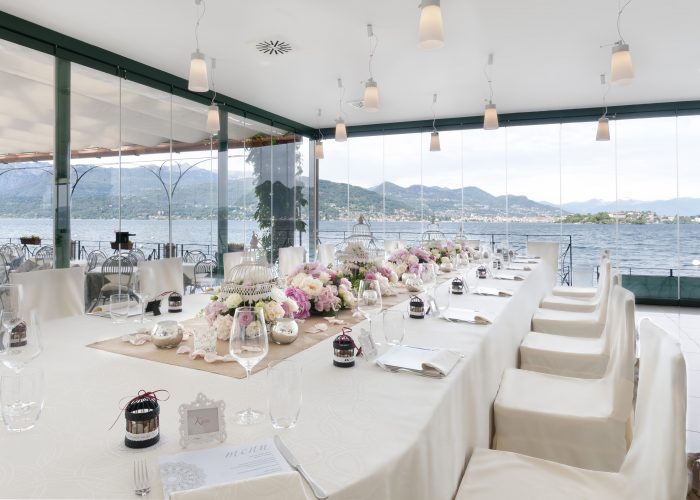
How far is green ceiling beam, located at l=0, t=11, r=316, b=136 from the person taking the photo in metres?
4.12

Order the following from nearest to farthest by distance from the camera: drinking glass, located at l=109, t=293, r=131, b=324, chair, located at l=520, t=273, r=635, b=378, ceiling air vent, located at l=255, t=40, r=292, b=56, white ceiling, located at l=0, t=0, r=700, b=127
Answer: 1. drinking glass, located at l=109, t=293, r=131, b=324
2. chair, located at l=520, t=273, r=635, b=378
3. white ceiling, located at l=0, t=0, r=700, b=127
4. ceiling air vent, located at l=255, t=40, r=292, b=56

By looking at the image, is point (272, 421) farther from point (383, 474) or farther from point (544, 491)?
point (544, 491)

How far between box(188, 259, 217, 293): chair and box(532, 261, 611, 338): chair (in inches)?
179

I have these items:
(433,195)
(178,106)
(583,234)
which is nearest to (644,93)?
(433,195)

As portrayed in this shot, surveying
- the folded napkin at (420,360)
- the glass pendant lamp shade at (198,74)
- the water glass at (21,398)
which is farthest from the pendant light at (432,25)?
the water glass at (21,398)

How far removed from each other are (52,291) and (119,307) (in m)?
1.02

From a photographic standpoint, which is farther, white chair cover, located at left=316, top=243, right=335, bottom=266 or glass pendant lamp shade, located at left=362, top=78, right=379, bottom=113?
white chair cover, located at left=316, top=243, right=335, bottom=266

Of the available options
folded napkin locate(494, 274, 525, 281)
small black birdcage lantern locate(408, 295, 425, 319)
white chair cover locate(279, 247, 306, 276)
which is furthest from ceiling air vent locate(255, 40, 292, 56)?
small black birdcage lantern locate(408, 295, 425, 319)

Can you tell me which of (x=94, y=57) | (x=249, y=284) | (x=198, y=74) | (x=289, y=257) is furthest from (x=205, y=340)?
(x=94, y=57)

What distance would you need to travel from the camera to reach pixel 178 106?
6051mm

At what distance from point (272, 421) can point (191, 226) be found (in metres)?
5.70

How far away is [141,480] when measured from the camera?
790 millimetres

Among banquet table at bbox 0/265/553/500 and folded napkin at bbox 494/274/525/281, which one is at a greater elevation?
folded napkin at bbox 494/274/525/281

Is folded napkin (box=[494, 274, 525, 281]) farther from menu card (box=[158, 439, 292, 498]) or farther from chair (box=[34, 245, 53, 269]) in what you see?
chair (box=[34, 245, 53, 269])
